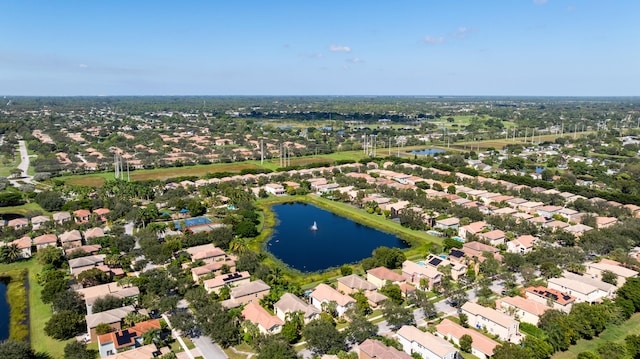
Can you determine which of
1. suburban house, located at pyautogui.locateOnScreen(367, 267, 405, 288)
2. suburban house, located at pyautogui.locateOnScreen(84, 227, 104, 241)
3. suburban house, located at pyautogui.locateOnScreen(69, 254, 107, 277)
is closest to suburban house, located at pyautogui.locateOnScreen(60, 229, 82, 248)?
suburban house, located at pyautogui.locateOnScreen(84, 227, 104, 241)

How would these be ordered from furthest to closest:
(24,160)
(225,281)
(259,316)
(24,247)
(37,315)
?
(24,160)
(24,247)
(225,281)
(37,315)
(259,316)

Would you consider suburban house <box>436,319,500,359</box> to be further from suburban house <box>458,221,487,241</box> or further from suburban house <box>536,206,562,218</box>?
suburban house <box>536,206,562,218</box>

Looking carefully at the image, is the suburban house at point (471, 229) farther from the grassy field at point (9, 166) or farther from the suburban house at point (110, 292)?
the grassy field at point (9, 166)

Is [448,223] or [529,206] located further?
[529,206]

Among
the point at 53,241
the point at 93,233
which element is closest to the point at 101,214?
the point at 93,233

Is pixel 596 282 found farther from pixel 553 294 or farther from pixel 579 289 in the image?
pixel 553 294
